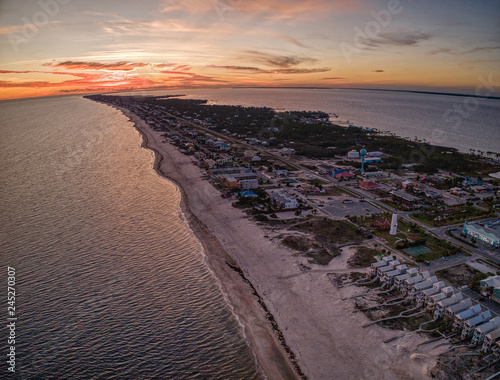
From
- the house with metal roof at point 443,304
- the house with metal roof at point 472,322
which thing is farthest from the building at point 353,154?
the house with metal roof at point 472,322

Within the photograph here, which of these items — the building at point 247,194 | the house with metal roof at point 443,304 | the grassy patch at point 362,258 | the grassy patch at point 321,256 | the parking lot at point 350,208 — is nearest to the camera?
the house with metal roof at point 443,304

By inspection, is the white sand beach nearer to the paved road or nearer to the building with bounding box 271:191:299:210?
the building with bounding box 271:191:299:210

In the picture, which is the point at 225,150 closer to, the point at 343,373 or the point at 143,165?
the point at 143,165

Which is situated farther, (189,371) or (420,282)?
(420,282)

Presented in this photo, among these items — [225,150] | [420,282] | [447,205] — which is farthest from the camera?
[225,150]

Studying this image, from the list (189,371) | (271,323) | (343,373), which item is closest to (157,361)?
(189,371)

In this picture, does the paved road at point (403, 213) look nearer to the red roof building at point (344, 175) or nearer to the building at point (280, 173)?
the red roof building at point (344, 175)
